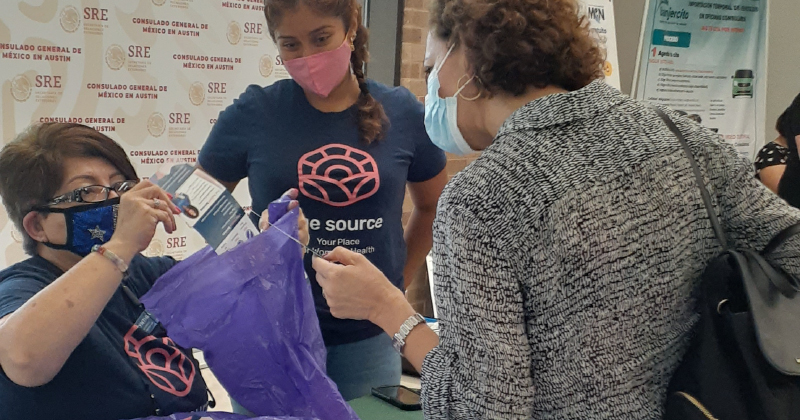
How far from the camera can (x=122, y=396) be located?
127 cm

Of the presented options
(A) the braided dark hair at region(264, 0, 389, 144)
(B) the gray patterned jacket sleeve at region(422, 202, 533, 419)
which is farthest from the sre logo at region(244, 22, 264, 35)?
(B) the gray patterned jacket sleeve at region(422, 202, 533, 419)

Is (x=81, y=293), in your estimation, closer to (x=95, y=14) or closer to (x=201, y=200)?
(x=201, y=200)

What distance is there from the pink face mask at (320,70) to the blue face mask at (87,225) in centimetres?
57

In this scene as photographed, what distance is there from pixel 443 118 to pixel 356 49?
2.36ft

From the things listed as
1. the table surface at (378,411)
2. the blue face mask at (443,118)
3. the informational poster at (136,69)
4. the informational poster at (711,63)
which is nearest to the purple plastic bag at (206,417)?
the table surface at (378,411)

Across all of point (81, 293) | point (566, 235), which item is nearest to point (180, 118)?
point (81, 293)

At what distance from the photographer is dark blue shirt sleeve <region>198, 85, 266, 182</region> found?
65.7 inches

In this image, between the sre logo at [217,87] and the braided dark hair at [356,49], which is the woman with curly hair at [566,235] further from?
the sre logo at [217,87]

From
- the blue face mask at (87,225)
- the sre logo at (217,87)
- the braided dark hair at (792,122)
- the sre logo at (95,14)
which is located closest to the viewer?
the blue face mask at (87,225)

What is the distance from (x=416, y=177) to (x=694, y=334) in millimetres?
999

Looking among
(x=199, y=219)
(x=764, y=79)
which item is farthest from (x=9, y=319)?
(x=764, y=79)

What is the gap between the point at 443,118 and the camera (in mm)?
1187

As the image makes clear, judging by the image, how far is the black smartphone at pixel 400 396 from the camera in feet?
4.80

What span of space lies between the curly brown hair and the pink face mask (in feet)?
2.31
